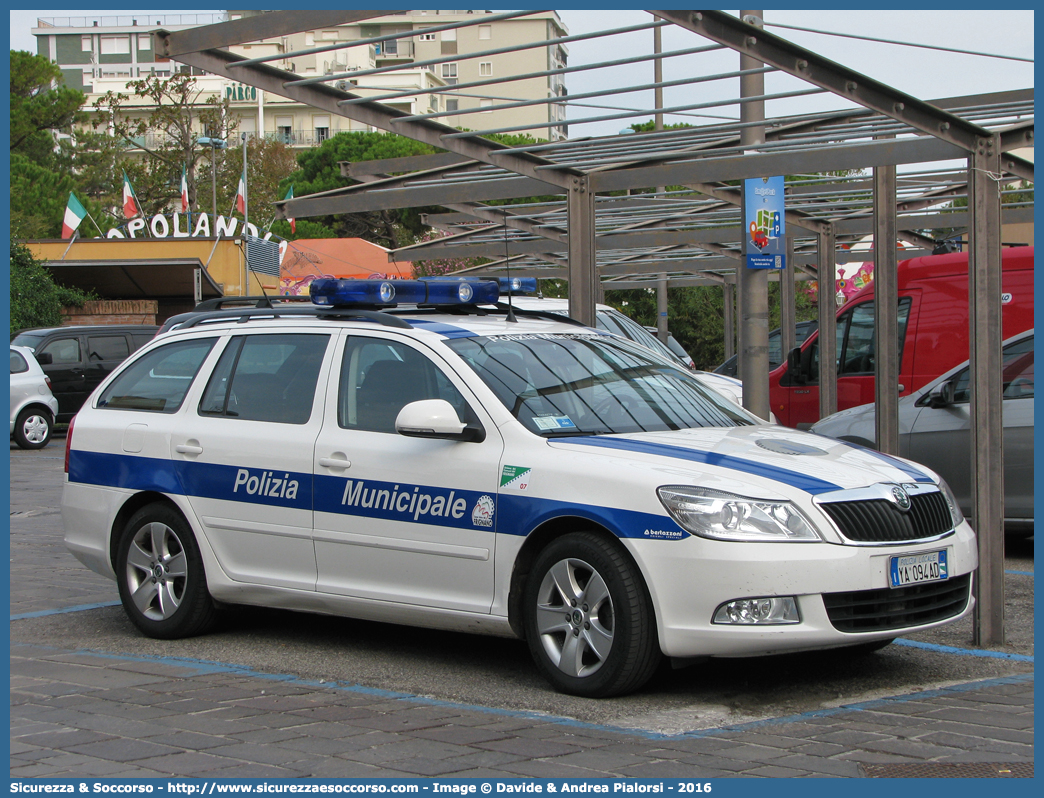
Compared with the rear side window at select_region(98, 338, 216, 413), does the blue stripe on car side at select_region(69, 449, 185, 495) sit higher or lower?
lower

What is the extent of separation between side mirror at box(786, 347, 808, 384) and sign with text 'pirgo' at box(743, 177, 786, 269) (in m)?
4.17

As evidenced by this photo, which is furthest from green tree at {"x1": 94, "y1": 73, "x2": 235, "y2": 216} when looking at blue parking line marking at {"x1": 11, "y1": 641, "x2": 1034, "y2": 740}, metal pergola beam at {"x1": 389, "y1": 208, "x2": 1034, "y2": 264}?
blue parking line marking at {"x1": 11, "y1": 641, "x2": 1034, "y2": 740}

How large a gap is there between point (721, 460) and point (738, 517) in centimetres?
37

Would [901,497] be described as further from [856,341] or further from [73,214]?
[73,214]

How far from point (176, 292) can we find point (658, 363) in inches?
1328

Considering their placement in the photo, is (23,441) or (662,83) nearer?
(662,83)

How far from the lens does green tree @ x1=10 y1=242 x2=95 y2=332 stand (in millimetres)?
31750

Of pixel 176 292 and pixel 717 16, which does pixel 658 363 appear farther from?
pixel 176 292

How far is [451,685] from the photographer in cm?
584

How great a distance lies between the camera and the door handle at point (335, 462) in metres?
6.26

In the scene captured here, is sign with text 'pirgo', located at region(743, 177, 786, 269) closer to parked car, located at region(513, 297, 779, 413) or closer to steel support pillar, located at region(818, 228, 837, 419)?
steel support pillar, located at region(818, 228, 837, 419)

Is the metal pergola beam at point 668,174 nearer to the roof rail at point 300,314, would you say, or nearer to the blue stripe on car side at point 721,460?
the roof rail at point 300,314

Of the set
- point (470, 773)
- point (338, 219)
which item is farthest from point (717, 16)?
point (338, 219)

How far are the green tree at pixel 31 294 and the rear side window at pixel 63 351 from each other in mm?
8860
